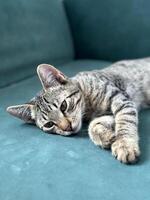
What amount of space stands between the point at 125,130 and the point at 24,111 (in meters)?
0.35

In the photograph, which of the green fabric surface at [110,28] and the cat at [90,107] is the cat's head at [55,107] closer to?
the cat at [90,107]

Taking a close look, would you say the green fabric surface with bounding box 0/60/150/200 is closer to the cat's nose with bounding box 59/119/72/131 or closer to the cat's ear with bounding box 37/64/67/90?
the cat's nose with bounding box 59/119/72/131

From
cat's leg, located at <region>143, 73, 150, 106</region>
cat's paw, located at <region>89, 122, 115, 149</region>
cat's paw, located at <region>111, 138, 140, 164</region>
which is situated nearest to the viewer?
cat's paw, located at <region>111, 138, 140, 164</region>

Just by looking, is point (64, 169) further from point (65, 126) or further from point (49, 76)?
point (49, 76)

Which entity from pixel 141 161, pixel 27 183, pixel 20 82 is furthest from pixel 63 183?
pixel 20 82

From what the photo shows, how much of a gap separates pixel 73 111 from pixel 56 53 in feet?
2.95

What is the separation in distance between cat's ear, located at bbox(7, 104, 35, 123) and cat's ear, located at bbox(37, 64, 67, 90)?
0.09 metres

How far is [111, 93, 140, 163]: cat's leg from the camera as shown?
1.04m

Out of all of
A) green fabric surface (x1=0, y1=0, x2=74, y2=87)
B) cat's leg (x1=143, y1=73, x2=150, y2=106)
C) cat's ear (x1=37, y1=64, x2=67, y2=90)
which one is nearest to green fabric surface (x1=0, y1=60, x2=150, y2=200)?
cat's ear (x1=37, y1=64, x2=67, y2=90)

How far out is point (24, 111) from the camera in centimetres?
134

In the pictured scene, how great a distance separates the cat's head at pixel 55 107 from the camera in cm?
126

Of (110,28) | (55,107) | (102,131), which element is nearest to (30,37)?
(110,28)

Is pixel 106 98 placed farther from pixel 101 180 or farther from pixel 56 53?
pixel 56 53

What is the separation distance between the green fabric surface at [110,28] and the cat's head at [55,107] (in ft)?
2.65
